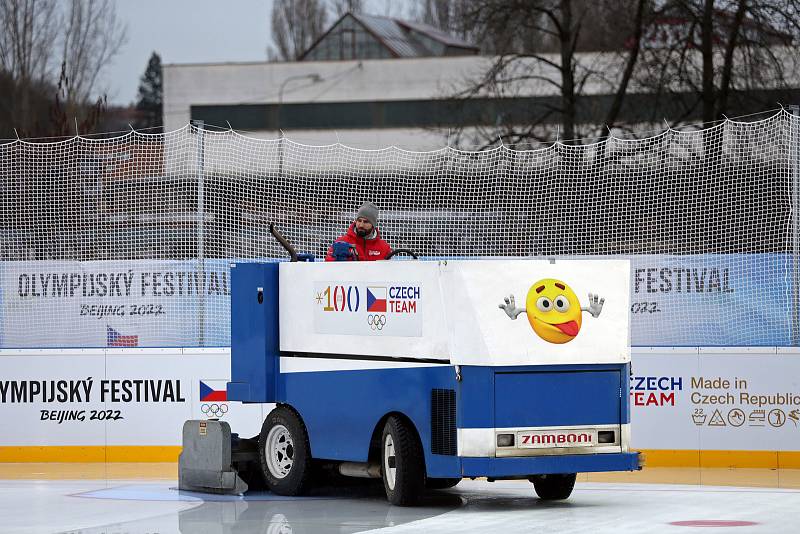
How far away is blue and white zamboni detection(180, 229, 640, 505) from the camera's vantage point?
9541 millimetres

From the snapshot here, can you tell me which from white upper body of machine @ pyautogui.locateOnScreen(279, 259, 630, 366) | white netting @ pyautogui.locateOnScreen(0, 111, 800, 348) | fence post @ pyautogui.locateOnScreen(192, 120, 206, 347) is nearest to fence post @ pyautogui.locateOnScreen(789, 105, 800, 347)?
white netting @ pyautogui.locateOnScreen(0, 111, 800, 348)

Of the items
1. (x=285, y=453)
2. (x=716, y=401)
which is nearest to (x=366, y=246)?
(x=285, y=453)

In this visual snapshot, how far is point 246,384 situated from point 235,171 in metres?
3.70

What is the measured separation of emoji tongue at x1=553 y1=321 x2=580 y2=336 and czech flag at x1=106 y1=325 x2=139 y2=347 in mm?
5794

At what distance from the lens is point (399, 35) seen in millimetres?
78812

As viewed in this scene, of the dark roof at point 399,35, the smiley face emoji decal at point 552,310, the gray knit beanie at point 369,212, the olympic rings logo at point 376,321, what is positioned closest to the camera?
the smiley face emoji decal at point 552,310

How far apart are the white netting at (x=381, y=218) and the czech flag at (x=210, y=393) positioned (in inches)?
18.0

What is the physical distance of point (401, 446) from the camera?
974 cm

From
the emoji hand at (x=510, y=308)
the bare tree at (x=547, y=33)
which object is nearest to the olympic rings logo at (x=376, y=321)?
the emoji hand at (x=510, y=308)

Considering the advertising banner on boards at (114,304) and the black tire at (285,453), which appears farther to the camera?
the advertising banner on boards at (114,304)

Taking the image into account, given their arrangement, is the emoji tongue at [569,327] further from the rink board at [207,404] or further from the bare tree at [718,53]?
the bare tree at [718,53]

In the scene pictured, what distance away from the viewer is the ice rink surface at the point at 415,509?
359 inches

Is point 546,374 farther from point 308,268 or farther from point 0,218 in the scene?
point 0,218

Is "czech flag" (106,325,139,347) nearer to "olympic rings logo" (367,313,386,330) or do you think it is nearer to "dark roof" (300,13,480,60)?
"olympic rings logo" (367,313,386,330)
